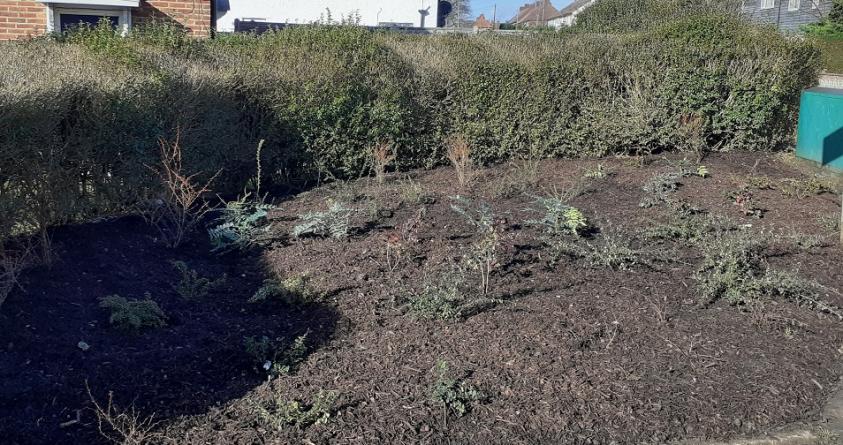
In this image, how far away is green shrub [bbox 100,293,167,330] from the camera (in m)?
4.76

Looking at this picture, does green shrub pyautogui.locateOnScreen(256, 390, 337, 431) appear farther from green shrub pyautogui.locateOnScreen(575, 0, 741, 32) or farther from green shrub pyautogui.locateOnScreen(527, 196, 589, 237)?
green shrub pyautogui.locateOnScreen(575, 0, 741, 32)

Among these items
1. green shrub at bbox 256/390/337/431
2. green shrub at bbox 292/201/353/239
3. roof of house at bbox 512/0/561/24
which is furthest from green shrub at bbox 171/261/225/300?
roof of house at bbox 512/0/561/24

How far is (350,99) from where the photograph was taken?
934 cm

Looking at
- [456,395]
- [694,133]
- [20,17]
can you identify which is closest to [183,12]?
[20,17]

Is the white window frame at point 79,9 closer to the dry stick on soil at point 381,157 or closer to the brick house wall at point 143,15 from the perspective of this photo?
the brick house wall at point 143,15

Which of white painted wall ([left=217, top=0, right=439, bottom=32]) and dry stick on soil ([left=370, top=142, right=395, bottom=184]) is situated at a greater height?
white painted wall ([left=217, top=0, right=439, bottom=32])

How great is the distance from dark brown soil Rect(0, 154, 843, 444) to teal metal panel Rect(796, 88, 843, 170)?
3531mm

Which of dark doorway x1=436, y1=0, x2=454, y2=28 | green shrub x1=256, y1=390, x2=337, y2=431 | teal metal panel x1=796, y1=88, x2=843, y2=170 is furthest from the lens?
dark doorway x1=436, y1=0, x2=454, y2=28

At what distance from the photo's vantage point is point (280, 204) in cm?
823

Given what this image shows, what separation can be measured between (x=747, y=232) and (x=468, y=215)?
2430 mm

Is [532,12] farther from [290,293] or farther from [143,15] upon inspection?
[290,293]

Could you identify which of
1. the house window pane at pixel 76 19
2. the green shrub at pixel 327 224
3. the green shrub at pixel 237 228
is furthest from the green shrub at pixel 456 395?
the house window pane at pixel 76 19

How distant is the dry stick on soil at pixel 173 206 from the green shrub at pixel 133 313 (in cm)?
150

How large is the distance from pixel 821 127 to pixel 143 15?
31.5 ft
